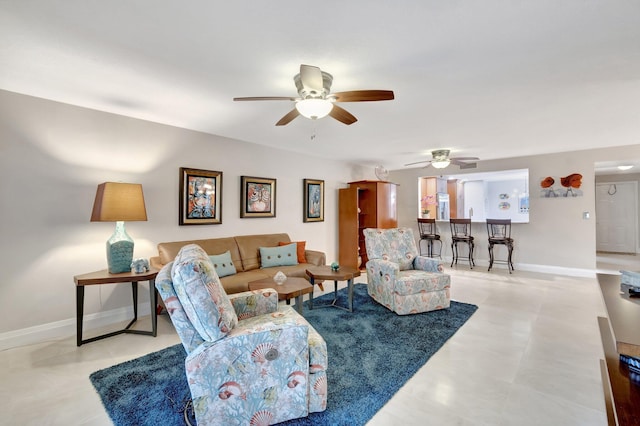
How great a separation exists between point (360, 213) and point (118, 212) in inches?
172

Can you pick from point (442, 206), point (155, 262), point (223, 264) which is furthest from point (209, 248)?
point (442, 206)

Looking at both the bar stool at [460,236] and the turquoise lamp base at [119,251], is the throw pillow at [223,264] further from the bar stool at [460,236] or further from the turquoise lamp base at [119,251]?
the bar stool at [460,236]

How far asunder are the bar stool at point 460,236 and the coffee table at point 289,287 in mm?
4391

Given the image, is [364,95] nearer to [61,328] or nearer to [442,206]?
[61,328]

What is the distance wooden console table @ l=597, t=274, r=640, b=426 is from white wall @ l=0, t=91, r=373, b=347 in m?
3.99

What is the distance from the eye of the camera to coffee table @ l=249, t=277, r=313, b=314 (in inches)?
106

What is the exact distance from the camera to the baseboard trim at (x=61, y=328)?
8.45ft

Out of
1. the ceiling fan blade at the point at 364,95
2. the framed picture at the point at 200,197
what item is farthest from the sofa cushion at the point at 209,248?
the ceiling fan blade at the point at 364,95

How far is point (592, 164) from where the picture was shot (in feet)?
16.3

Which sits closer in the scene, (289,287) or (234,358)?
(234,358)

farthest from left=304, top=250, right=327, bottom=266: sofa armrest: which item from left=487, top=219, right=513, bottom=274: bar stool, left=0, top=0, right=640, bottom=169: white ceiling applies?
left=487, top=219, right=513, bottom=274: bar stool

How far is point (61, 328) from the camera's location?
282cm

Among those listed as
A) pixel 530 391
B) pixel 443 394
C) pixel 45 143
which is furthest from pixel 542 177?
pixel 45 143

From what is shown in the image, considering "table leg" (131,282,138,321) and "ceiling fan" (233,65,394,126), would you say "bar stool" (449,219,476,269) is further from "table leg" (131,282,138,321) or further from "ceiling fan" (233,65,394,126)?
"table leg" (131,282,138,321)
